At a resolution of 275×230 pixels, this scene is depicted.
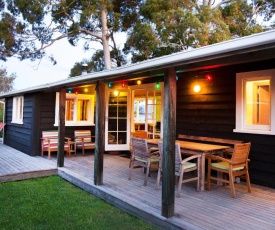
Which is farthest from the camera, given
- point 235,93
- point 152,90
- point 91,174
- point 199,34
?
point 199,34

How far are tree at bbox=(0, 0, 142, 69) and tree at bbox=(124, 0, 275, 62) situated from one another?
4.13ft

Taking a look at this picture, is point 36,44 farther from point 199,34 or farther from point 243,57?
point 243,57

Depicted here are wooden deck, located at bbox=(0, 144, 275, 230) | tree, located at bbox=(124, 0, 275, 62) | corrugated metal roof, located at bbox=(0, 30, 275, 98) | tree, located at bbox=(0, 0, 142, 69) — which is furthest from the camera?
tree, located at bbox=(0, 0, 142, 69)

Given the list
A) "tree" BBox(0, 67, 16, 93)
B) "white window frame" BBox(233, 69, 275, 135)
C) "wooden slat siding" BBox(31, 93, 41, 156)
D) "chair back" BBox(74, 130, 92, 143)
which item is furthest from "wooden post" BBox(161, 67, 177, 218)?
"tree" BBox(0, 67, 16, 93)

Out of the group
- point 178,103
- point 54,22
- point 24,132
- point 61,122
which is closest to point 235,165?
point 178,103

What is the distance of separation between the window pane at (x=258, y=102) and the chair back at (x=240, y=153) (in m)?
0.97

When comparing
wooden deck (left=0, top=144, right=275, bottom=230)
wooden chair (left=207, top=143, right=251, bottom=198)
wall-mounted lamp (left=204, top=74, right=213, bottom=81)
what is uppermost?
wall-mounted lamp (left=204, top=74, right=213, bottom=81)

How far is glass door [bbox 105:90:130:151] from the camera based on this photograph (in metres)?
7.50

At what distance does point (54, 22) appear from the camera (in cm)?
1324

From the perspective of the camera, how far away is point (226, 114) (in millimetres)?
5090

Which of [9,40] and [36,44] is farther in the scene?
[36,44]

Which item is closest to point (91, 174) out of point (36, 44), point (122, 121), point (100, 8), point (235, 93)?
point (122, 121)

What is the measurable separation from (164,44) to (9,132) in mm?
7196

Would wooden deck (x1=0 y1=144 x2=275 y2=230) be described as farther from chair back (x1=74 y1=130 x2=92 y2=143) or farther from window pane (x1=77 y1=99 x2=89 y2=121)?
window pane (x1=77 y1=99 x2=89 y2=121)
